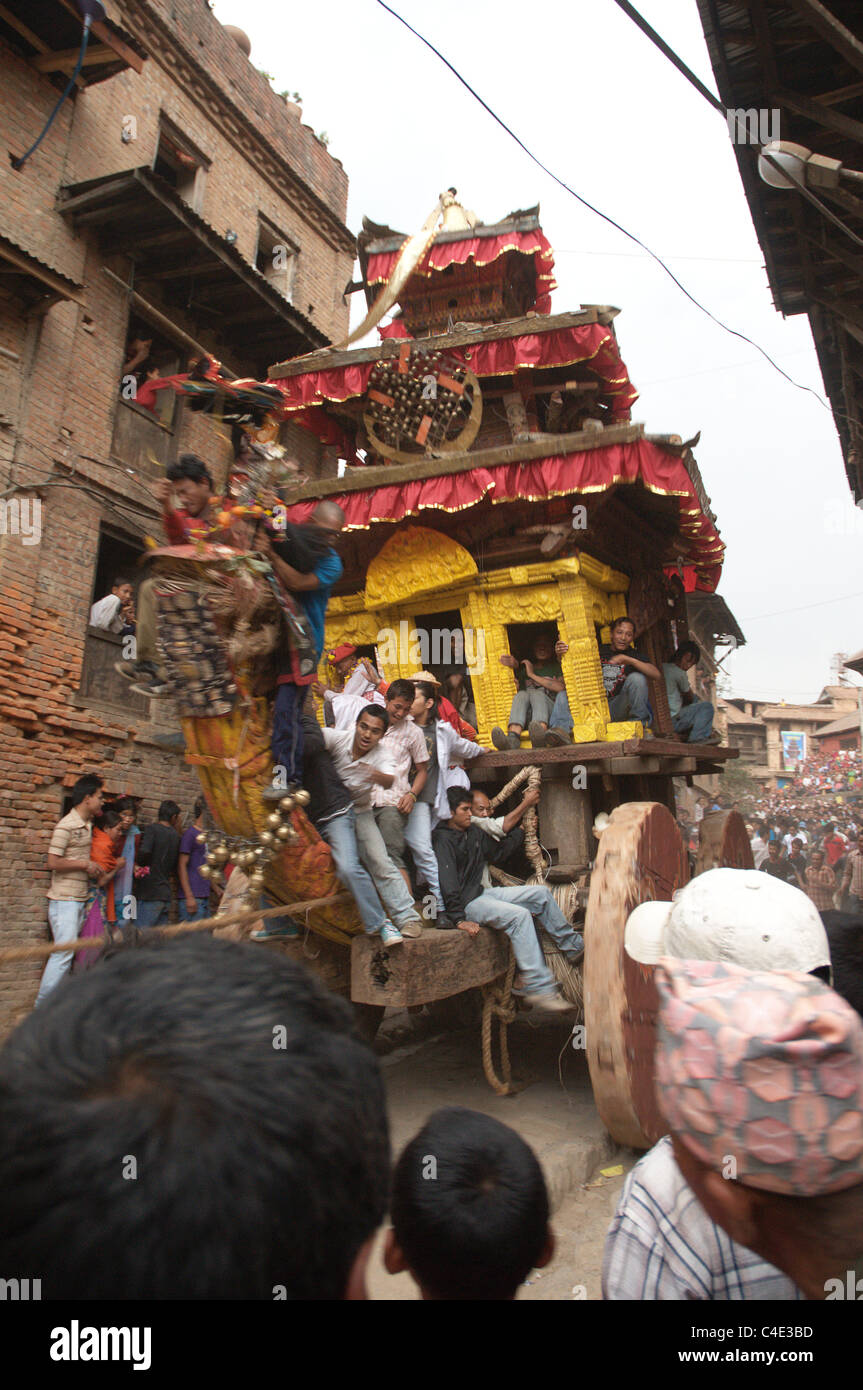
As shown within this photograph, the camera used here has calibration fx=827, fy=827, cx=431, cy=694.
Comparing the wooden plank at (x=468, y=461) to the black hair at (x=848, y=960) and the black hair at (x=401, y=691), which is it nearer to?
the black hair at (x=401, y=691)

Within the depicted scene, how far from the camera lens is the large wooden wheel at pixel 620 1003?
3.74 m

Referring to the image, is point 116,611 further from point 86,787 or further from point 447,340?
point 447,340

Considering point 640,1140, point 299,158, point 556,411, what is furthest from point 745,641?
point 640,1140

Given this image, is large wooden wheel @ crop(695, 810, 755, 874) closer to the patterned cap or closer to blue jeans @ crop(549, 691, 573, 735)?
blue jeans @ crop(549, 691, 573, 735)

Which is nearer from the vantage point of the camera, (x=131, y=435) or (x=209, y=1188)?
(x=209, y=1188)

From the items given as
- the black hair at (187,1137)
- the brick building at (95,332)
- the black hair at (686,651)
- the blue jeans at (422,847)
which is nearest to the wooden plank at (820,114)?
the black hair at (686,651)

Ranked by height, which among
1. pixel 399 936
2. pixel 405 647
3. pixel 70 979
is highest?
pixel 405 647

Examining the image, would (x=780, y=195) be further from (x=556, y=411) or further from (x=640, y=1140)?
(x=640, y=1140)

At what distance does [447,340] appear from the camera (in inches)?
275

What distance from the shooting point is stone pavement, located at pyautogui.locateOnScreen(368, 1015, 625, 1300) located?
3.37 metres

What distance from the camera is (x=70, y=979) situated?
0.89 metres

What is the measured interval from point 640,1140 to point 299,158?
52.0 ft

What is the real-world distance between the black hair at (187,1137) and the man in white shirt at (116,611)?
31.1 ft
